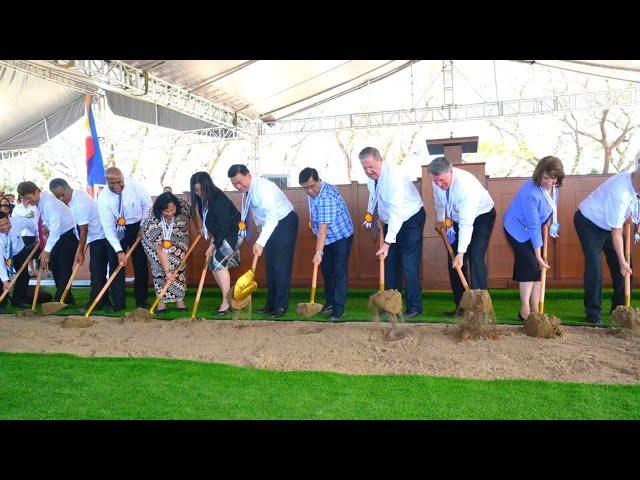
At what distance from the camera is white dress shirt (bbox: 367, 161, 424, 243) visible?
4.62 metres

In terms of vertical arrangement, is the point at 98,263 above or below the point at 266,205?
below

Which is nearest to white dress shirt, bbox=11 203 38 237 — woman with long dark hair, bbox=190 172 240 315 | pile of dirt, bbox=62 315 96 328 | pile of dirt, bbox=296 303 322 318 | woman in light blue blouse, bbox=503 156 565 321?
pile of dirt, bbox=62 315 96 328

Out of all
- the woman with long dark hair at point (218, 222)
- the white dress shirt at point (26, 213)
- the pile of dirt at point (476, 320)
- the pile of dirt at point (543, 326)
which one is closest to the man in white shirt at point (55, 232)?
the white dress shirt at point (26, 213)

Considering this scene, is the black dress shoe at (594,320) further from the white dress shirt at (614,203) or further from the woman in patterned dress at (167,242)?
the woman in patterned dress at (167,242)

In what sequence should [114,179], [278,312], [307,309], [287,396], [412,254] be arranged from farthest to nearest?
[114,179] → [278,312] → [412,254] → [307,309] → [287,396]

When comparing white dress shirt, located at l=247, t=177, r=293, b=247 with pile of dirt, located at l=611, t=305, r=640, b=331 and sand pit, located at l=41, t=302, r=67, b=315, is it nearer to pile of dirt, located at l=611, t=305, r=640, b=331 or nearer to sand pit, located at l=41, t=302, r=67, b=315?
sand pit, located at l=41, t=302, r=67, b=315

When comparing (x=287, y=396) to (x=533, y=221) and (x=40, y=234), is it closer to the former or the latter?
(x=533, y=221)

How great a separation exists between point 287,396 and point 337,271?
2322mm

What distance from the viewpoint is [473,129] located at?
22047 millimetres

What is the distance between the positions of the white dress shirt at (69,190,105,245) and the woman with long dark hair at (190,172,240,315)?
1272mm

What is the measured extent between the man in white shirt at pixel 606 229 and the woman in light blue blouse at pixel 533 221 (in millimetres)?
288

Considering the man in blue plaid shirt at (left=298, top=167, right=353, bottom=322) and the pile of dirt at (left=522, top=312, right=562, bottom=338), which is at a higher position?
the man in blue plaid shirt at (left=298, top=167, right=353, bottom=322)

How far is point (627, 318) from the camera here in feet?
12.1

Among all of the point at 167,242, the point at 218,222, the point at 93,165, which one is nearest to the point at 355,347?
the point at 218,222
